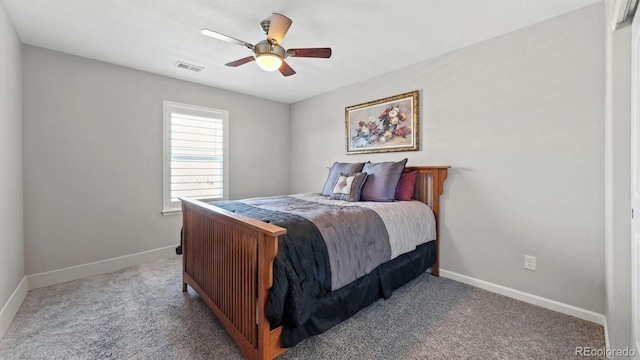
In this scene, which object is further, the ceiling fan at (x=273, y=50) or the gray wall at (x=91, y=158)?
the gray wall at (x=91, y=158)

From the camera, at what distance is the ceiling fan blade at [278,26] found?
1.86m

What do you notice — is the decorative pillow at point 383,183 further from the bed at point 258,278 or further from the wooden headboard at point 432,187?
the bed at point 258,278

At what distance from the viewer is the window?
11.2 feet

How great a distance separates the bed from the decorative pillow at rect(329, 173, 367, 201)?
44 cm

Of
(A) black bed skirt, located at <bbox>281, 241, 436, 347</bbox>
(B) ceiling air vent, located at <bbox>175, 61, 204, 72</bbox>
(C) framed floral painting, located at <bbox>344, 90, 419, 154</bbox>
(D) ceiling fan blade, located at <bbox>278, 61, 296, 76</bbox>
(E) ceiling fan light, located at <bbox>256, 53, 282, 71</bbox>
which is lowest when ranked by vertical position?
(A) black bed skirt, located at <bbox>281, 241, 436, 347</bbox>

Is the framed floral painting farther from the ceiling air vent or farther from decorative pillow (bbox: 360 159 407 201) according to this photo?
the ceiling air vent

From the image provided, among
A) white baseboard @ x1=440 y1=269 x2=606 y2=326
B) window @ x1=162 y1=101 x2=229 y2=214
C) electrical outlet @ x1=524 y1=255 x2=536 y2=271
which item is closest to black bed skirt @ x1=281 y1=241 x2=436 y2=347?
white baseboard @ x1=440 y1=269 x2=606 y2=326

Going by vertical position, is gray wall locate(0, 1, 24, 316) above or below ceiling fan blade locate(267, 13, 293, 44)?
below

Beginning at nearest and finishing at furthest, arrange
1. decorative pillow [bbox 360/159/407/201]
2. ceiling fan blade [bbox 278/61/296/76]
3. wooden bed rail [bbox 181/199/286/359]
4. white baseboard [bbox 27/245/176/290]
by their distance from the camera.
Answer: wooden bed rail [bbox 181/199/286/359]
ceiling fan blade [bbox 278/61/296/76]
white baseboard [bbox 27/245/176/290]
decorative pillow [bbox 360/159/407/201]

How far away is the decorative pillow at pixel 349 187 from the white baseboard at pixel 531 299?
1.24m

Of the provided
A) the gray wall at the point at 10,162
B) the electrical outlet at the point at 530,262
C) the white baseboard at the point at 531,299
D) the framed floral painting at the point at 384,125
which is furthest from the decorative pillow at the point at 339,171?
the gray wall at the point at 10,162

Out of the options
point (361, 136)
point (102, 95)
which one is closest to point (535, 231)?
point (361, 136)

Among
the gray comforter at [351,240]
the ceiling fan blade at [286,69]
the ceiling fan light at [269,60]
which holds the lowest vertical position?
the gray comforter at [351,240]

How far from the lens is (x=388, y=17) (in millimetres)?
2100
